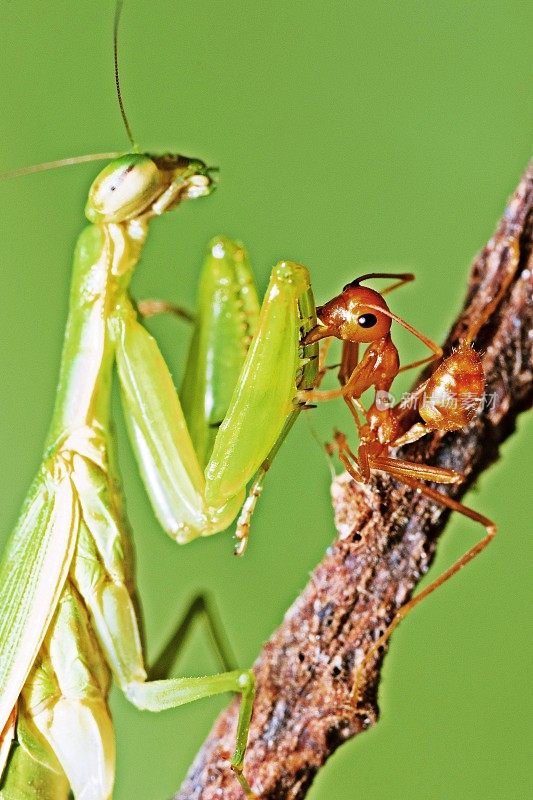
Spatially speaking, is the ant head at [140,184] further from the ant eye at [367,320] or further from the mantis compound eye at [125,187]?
the ant eye at [367,320]

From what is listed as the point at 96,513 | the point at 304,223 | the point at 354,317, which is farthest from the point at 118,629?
the point at 304,223

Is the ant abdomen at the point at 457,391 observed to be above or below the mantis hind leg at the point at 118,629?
above

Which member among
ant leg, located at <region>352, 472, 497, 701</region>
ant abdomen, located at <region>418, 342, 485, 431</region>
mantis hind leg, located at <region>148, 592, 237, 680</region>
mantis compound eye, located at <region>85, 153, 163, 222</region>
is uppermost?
mantis compound eye, located at <region>85, 153, 163, 222</region>

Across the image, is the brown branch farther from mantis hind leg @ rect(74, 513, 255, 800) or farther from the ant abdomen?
mantis hind leg @ rect(74, 513, 255, 800)

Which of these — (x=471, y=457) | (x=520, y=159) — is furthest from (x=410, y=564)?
(x=520, y=159)

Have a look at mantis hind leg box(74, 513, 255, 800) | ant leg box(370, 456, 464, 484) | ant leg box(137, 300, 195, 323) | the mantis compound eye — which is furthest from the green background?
ant leg box(370, 456, 464, 484)

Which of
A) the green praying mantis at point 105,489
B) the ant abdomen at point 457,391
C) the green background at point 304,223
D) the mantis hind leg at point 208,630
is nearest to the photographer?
the ant abdomen at point 457,391

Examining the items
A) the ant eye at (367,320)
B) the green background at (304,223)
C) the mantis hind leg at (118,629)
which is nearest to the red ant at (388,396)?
the ant eye at (367,320)

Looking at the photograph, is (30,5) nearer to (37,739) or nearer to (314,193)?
(314,193)
